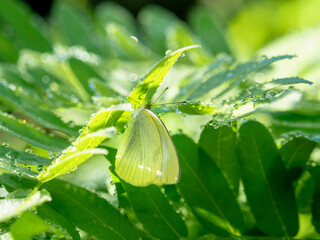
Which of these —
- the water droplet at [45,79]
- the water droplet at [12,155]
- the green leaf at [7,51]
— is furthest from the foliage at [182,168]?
the green leaf at [7,51]

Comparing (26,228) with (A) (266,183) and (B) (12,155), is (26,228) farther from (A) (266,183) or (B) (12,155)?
(A) (266,183)

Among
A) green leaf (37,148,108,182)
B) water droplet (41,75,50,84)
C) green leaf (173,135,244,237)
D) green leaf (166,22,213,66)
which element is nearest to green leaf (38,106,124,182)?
green leaf (37,148,108,182)

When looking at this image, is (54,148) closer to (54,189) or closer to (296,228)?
(54,189)

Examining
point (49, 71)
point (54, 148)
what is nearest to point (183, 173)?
point (54, 148)

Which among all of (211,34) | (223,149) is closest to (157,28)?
(211,34)

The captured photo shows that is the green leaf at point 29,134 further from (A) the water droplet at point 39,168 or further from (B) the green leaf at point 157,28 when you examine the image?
(B) the green leaf at point 157,28
